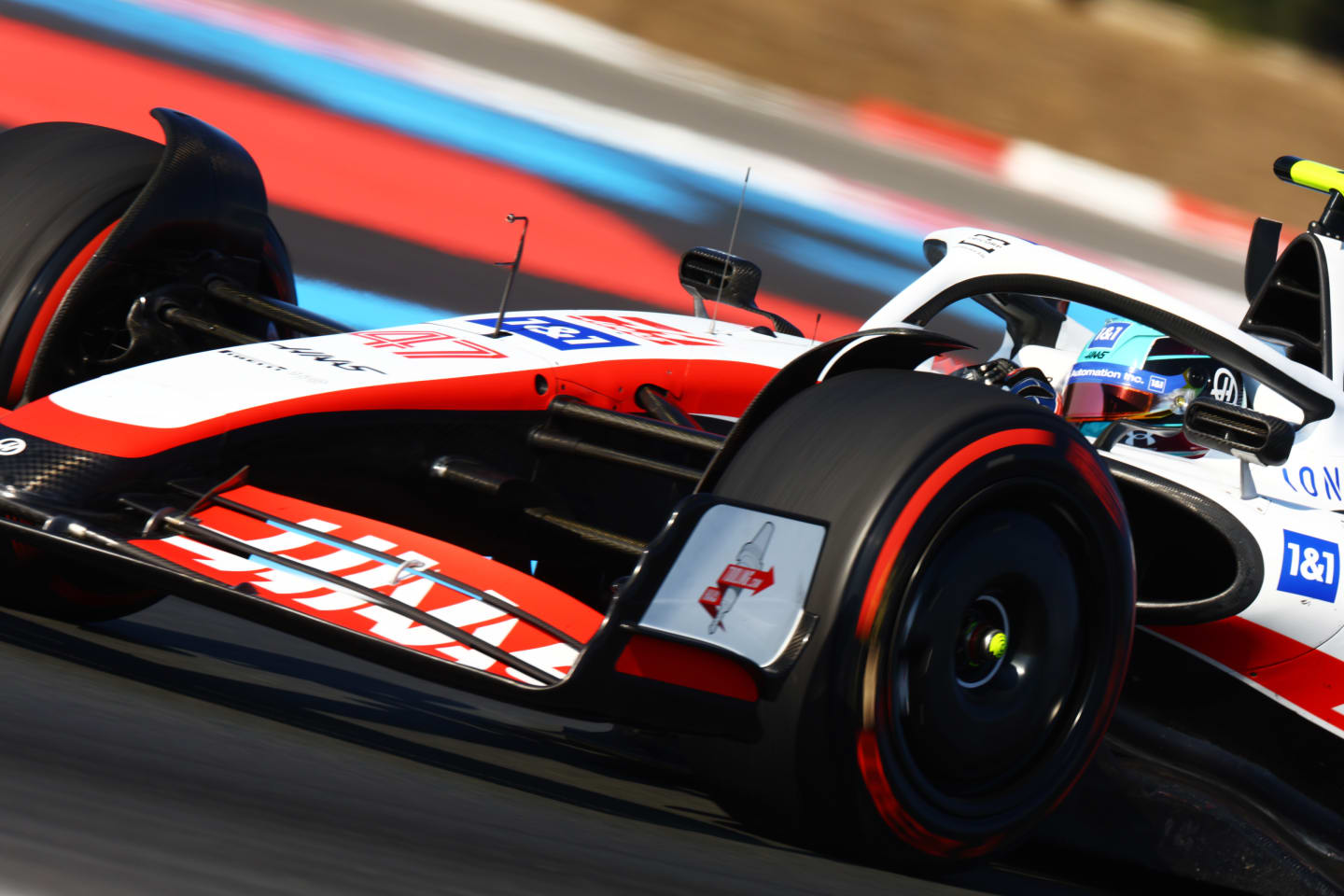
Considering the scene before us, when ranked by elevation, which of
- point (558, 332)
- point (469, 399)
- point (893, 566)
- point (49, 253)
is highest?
point (558, 332)

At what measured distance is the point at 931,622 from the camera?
8.96 ft

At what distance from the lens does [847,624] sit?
2.58 meters

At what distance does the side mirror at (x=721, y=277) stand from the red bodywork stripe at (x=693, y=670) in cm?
204

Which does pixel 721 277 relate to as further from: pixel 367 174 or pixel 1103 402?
pixel 367 174

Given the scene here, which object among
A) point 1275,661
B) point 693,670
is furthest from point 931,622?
point 1275,661

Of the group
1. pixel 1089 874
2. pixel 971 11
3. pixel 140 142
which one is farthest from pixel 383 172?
pixel 971 11

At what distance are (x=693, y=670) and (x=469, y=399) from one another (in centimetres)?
→ 107

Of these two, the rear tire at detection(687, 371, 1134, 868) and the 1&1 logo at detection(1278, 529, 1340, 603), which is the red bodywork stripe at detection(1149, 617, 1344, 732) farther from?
the rear tire at detection(687, 371, 1134, 868)

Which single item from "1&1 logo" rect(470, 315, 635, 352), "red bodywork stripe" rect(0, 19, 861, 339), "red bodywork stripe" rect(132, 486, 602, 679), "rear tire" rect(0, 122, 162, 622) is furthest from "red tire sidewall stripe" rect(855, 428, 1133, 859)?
"red bodywork stripe" rect(0, 19, 861, 339)

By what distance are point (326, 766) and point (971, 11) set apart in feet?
51.4

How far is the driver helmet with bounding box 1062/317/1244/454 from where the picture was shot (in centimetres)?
420

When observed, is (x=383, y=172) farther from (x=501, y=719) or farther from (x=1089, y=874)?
(x=1089, y=874)

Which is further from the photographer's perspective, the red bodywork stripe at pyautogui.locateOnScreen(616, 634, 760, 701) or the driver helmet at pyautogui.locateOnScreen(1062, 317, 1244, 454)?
the driver helmet at pyautogui.locateOnScreen(1062, 317, 1244, 454)

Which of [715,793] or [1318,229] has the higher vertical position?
[1318,229]
